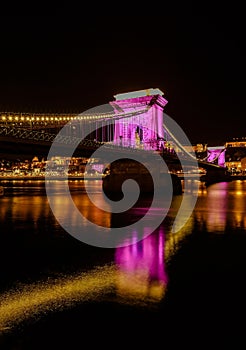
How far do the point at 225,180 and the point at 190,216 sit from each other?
172 feet

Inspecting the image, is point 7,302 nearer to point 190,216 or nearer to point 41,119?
point 190,216

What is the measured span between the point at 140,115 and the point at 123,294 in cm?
5720

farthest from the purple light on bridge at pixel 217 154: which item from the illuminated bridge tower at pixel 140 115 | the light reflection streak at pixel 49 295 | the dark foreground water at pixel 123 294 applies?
the light reflection streak at pixel 49 295

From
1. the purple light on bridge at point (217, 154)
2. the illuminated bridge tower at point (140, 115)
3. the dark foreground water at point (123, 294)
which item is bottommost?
the dark foreground water at point (123, 294)

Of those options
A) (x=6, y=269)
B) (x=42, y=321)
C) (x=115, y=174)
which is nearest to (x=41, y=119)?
(x=115, y=174)

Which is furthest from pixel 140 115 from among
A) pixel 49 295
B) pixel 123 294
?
pixel 49 295

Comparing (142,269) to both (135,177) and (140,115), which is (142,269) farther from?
(140,115)

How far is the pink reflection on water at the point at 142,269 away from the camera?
6.37m

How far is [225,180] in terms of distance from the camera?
67938 millimetres

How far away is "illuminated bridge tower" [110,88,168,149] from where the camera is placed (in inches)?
2355

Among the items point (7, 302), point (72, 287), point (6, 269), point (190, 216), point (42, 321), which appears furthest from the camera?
point (190, 216)

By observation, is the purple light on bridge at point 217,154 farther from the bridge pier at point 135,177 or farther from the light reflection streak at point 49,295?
the light reflection streak at point 49,295

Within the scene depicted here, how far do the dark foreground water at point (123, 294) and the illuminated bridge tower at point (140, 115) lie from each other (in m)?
44.9

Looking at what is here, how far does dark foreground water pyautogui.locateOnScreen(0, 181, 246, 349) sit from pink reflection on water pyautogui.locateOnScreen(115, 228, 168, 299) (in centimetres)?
2
